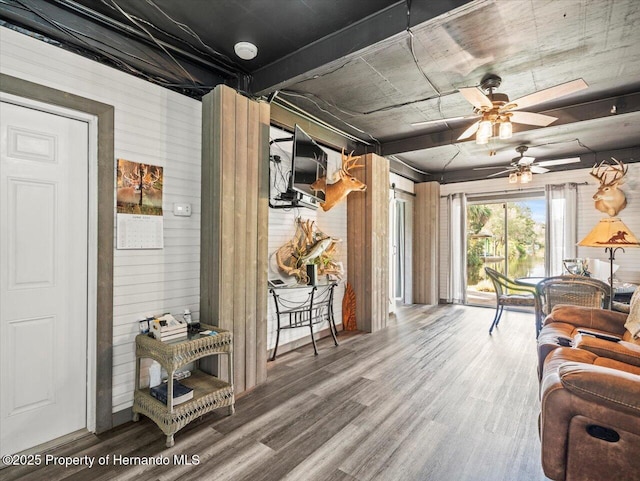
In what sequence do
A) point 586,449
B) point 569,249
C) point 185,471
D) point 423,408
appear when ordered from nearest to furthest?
point 586,449 < point 185,471 < point 423,408 < point 569,249

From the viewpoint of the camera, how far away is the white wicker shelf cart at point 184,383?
211cm

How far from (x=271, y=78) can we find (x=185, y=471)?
9.98ft

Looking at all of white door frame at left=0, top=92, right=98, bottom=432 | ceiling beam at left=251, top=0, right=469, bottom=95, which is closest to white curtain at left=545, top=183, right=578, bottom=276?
ceiling beam at left=251, top=0, right=469, bottom=95

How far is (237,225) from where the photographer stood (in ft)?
9.18

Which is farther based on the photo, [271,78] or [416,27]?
[271,78]

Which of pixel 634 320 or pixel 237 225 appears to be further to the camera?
pixel 237 225

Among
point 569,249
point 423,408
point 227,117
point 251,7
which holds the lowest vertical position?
point 423,408

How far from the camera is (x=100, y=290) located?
88.1 inches

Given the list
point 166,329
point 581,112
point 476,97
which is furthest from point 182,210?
point 581,112

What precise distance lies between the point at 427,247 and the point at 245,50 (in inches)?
218

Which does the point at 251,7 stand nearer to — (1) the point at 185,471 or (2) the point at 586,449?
(1) the point at 185,471

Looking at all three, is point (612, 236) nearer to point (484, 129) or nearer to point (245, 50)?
point (484, 129)

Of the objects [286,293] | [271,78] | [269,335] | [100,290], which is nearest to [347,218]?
[286,293]

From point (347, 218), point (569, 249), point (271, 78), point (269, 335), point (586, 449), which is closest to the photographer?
point (586, 449)
